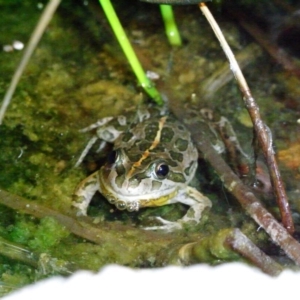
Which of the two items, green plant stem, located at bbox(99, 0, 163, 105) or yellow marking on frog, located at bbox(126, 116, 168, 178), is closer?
yellow marking on frog, located at bbox(126, 116, 168, 178)

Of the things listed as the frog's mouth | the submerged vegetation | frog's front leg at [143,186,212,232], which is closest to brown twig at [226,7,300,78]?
the submerged vegetation

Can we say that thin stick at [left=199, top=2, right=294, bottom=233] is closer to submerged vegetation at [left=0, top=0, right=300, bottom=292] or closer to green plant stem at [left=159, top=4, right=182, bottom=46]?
submerged vegetation at [left=0, top=0, right=300, bottom=292]

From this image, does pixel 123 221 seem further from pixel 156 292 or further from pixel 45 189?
pixel 156 292

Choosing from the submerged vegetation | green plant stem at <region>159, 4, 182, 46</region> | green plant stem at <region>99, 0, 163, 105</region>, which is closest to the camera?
the submerged vegetation

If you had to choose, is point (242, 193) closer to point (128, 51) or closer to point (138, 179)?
point (138, 179)

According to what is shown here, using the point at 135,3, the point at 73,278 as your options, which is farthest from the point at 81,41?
the point at 73,278

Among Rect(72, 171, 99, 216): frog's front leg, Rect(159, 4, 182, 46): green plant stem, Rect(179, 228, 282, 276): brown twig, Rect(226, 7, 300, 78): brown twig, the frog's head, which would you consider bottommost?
Rect(72, 171, 99, 216): frog's front leg
